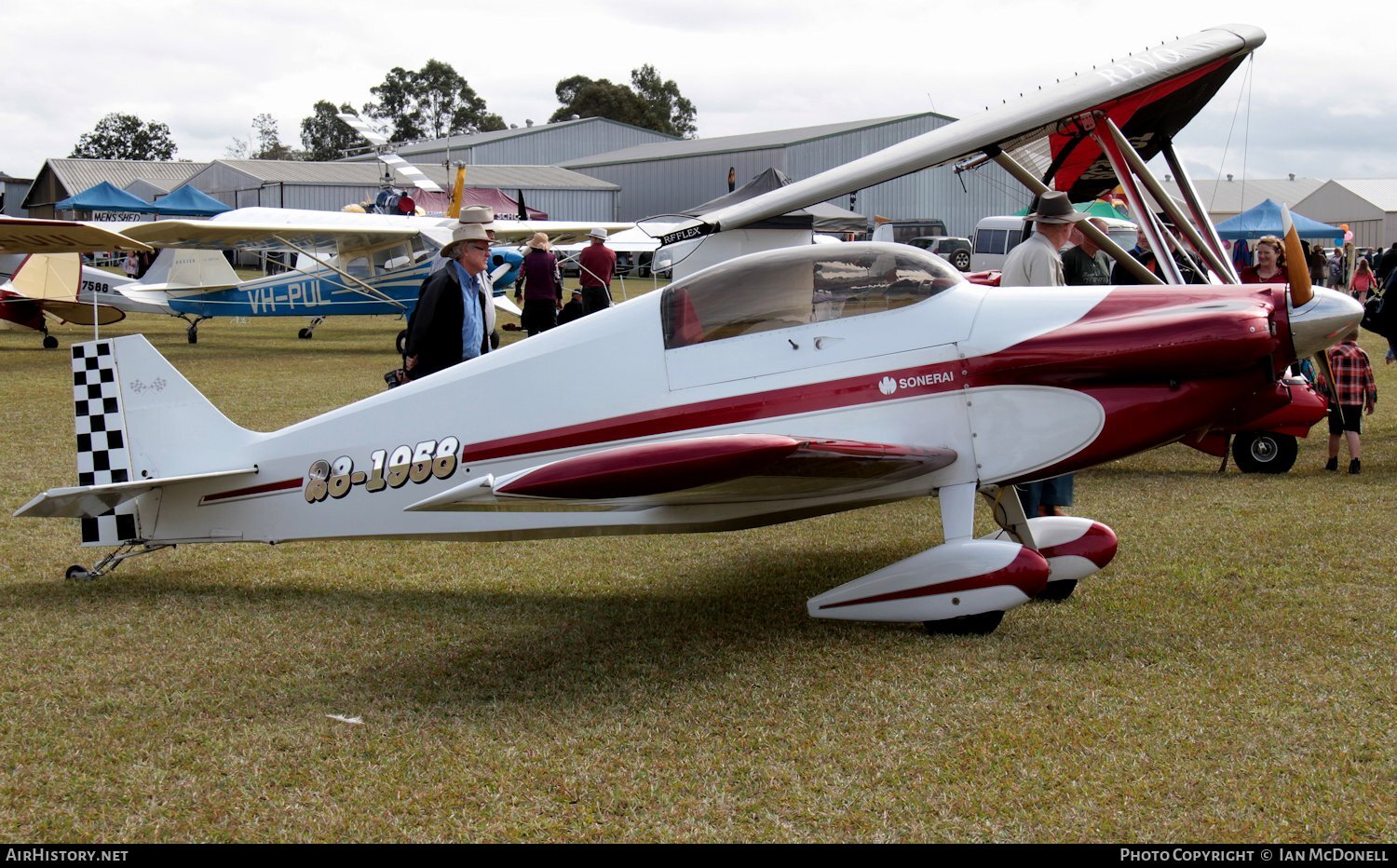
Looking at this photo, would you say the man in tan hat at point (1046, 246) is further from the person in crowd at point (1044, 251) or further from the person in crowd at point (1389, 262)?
the person in crowd at point (1389, 262)

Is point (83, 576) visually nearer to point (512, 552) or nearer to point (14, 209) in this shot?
point (512, 552)

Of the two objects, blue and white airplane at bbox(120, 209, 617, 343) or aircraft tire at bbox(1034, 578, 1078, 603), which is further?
blue and white airplane at bbox(120, 209, 617, 343)

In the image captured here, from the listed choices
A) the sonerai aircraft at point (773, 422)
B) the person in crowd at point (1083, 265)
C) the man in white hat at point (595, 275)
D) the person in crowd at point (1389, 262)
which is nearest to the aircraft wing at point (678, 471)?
the sonerai aircraft at point (773, 422)

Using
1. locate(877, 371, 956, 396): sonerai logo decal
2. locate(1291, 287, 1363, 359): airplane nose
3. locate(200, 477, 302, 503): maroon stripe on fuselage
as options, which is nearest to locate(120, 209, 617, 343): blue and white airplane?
locate(200, 477, 302, 503): maroon stripe on fuselage

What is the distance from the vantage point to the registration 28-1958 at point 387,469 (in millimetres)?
5422

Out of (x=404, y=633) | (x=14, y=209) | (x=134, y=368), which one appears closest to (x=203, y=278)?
(x=134, y=368)

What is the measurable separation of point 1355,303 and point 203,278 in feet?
70.1

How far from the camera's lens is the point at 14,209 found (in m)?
83.9

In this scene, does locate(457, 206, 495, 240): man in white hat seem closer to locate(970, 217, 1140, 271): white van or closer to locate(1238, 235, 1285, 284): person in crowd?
locate(1238, 235, 1285, 284): person in crowd

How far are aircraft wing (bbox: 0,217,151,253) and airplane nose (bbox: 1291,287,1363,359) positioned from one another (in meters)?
14.8

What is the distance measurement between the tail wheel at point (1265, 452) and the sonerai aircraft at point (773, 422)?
398cm

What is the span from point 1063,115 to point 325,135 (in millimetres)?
122948

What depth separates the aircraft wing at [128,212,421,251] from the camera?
59.5 feet

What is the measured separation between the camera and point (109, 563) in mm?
6000
